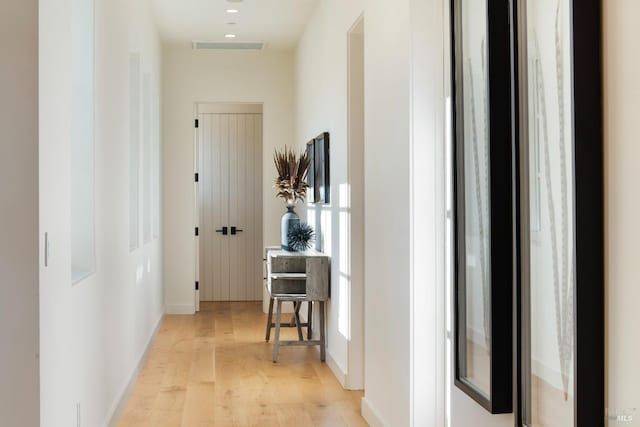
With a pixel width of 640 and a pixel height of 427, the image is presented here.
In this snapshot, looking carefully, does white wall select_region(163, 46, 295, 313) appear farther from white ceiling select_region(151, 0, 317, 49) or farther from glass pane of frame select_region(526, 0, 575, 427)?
glass pane of frame select_region(526, 0, 575, 427)

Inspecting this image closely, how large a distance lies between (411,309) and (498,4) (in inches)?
71.4

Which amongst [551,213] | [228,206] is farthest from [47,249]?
[228,206]

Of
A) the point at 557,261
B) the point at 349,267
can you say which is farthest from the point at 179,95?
the point at 557,261

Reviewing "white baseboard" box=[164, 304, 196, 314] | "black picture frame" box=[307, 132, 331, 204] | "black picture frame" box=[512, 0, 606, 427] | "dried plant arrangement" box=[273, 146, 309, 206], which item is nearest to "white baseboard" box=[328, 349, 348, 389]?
"black picture frame" box=[307, 132, 331, 204]

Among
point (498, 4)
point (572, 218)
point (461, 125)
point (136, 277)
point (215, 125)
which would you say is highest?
point (215, 125)

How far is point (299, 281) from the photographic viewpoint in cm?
630

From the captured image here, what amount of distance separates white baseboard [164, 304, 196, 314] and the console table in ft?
8.06

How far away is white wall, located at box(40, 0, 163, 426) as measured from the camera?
2.49 metres

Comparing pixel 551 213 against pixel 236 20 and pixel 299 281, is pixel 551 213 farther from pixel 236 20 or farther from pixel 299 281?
pixel 236 20

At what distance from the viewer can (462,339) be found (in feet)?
6.42

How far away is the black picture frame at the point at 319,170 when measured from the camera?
5836 millimetres

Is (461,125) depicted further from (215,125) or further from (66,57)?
(215,125)
